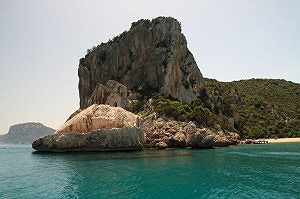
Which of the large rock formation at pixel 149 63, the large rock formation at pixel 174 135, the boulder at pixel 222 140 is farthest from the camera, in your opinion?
the large rock formation at pixel 149 63

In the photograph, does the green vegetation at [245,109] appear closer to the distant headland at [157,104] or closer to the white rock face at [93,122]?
the distant headland at [157,104]

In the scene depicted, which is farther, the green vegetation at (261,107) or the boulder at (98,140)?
the green vegetation at (261,107)

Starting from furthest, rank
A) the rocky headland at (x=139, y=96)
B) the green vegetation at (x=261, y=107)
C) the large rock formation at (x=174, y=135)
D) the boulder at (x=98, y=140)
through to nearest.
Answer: the green vegetation at (x=261, y=107) → the large rock formation at (x=174, y=135) → the rocky headland at (x=139, y=96) → the boulder at (x=98, y=140)

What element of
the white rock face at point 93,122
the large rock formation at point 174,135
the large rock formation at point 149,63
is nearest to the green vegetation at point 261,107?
the large rock formation at point 149,63

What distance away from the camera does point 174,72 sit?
111875 millimetres

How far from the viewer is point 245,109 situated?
155000 millimetres

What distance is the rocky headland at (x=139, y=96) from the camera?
3000 inches

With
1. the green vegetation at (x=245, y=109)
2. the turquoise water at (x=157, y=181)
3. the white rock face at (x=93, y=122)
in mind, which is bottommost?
the turquoise water at (x=157, y=181)

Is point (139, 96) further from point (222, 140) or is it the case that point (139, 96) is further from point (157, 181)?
point (157, 181)

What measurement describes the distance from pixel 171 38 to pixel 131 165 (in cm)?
7779

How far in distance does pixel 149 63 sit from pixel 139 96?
1748 centimetres

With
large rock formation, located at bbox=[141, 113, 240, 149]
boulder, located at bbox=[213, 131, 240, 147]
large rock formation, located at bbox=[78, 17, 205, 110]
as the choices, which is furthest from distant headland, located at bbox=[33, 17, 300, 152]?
boulder, located at bbox=[213, 131, 240, 147]

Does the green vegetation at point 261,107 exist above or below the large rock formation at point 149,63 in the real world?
below

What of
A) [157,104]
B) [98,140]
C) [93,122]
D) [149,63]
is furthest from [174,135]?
[149,63]
